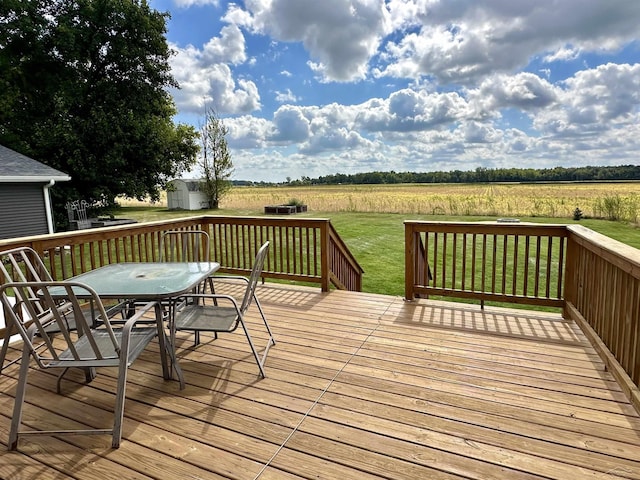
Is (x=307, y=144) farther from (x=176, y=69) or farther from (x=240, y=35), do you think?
(x=240, y=35)

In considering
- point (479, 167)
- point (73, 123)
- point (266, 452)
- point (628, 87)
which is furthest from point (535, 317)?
point (479, 167)

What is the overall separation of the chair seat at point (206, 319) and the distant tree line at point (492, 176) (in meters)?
37.8

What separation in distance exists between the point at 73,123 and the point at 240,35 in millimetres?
7124

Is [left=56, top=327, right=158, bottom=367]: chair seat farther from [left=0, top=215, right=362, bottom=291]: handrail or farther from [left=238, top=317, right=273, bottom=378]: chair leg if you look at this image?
[left=0, top=215, right=362, bottom=291]: handrail

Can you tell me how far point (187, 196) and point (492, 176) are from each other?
4735 centimetres

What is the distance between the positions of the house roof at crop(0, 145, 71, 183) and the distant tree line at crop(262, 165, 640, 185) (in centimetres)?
2942

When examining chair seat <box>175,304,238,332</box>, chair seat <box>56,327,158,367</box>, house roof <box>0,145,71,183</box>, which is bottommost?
chair seat <box>175,304,238,332</box>

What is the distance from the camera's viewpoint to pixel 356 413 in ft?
7.20

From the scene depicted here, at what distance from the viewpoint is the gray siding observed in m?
9.12

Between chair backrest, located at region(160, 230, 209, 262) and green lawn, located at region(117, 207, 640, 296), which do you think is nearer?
chair backrest, located at region(160, 230, 209, 262)

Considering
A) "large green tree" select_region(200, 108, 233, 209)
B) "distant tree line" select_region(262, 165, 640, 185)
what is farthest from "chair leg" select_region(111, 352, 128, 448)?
"distant tree line" select_region(262, 165, 640, 185)

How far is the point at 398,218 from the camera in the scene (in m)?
15.5

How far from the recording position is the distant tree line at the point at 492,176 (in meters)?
49.2

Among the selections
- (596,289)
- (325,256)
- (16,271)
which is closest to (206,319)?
(16,271)
